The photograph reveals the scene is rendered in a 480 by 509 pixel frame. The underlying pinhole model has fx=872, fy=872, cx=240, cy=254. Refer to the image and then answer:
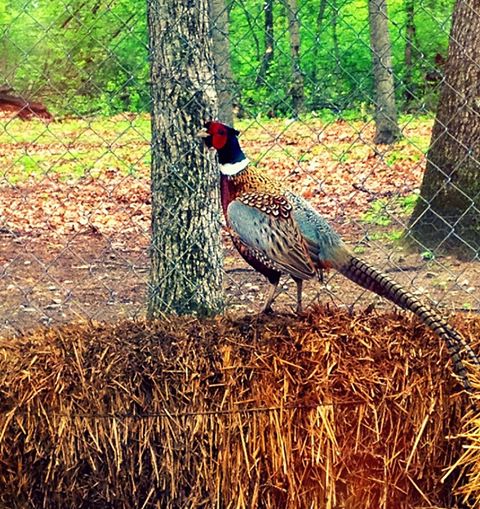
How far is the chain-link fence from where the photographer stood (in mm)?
4934

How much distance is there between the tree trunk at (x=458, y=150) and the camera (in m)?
5.46

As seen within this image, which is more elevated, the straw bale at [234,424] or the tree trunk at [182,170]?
the tree trunk at [182,170]

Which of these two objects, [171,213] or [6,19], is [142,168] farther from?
[171,213]

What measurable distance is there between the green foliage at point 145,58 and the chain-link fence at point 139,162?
0.05 m

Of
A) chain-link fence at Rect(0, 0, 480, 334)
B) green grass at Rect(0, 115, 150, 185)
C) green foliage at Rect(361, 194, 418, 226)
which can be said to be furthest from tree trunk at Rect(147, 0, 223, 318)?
green grass at Rect(0, 115, 150, 185)

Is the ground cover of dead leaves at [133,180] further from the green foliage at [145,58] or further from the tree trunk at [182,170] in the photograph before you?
the tree trunk at [182,170]

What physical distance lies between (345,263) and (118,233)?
5.17 meters

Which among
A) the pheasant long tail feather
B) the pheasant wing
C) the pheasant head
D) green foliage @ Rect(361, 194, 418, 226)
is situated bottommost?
green foliage @ Rect(361, 194, 418, 226)

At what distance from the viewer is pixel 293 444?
3.01 meters

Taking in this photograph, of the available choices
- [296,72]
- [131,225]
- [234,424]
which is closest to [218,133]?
[234,424]

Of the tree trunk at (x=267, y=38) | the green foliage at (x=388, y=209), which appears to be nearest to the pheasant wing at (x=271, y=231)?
the tree trunk at (x=267, y=38)

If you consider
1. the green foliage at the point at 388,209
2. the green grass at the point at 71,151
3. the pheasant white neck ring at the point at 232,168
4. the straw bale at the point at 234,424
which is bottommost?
the green grass at the point at 71,151

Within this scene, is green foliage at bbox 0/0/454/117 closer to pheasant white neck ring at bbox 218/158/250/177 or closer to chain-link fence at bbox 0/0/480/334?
chain-link fence at bbox 0/0/480/334

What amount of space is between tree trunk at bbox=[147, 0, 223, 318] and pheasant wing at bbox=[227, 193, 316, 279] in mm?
338
